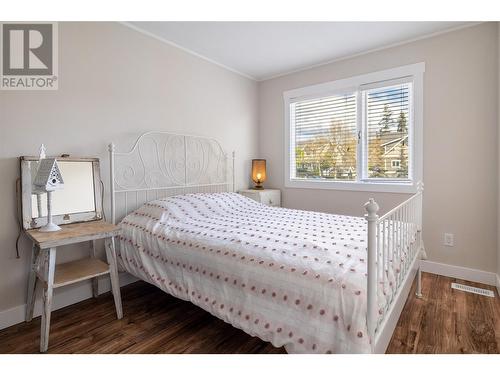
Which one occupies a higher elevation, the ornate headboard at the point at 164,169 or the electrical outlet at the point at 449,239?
the ornate headboard at the point at 164,169

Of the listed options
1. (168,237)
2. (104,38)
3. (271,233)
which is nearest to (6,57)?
(104,38)

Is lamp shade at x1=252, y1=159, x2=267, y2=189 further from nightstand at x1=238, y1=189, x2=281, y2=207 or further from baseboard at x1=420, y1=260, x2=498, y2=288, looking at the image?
baseboard at x1=420, y1=260, x2=498, y2=288

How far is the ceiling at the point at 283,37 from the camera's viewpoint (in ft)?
8.39

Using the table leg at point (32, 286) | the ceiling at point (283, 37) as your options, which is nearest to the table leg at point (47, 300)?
the table leg at point (32, 286)

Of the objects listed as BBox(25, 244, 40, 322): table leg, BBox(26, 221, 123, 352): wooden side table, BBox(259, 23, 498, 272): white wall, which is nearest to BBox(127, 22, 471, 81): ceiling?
BBox(259, 23, 498, 272): white wall

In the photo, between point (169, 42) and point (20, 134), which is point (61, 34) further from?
point (169, 42)

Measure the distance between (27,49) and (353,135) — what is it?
3.08 meters

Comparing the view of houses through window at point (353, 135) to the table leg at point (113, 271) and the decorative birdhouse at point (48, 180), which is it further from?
the decorative birdhouse at point (48, 180)

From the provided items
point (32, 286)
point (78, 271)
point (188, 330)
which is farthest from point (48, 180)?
point (188, 330)

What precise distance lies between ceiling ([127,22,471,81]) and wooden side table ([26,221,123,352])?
6.12 ft

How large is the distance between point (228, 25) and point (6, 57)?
1674 millimetres

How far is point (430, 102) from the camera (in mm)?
2771

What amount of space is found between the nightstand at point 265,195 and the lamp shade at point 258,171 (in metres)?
0.20
